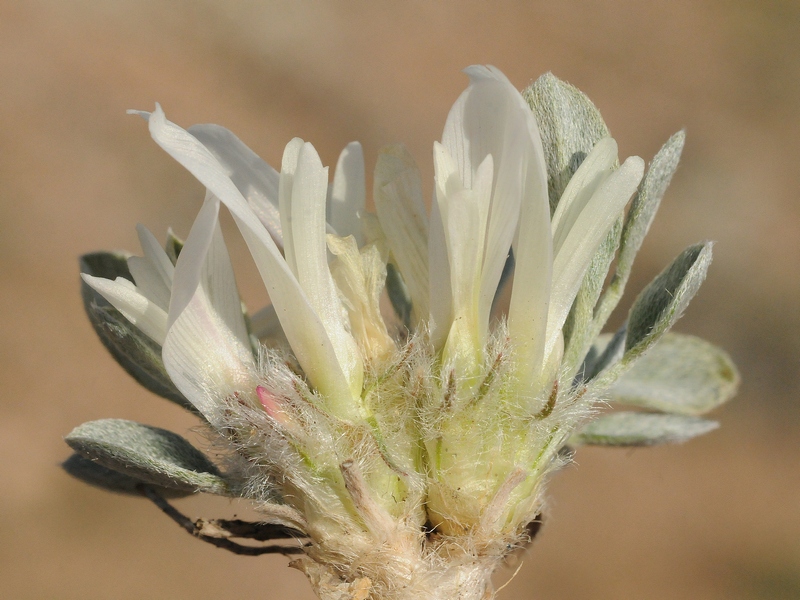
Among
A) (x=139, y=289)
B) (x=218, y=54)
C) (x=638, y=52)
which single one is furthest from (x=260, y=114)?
(x=139, y=289)

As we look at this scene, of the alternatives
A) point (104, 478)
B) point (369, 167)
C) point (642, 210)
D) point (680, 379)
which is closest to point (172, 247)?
point (104, 478)

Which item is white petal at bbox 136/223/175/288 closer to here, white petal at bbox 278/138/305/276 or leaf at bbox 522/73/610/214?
white petal at bbox 278/138/305/276

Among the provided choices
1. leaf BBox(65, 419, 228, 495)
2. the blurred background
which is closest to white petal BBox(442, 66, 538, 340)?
leaf BBox(65, 419, 228, 495)

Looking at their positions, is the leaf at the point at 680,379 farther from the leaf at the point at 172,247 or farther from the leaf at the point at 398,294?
the leaf at the point at 172,247

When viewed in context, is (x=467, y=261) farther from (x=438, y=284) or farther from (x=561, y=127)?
(x=561, y=127)

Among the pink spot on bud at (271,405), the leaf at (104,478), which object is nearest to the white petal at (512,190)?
the pink spot on bud at (271,405)

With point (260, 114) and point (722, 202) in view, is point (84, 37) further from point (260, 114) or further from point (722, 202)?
point (722, 202)

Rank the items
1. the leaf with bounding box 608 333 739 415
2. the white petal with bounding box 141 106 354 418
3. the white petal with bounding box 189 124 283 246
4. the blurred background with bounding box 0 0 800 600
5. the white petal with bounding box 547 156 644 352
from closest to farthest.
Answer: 1. the white petal with bounding box 141 106 354 418
2. the white petal with bounding box 547 156 644 352
3. the white petal with bounding box 189 124 283 246
4. the leaf with bounding box 608 333 739 415
5. the blurred background with bounding box 0 0 800 600
